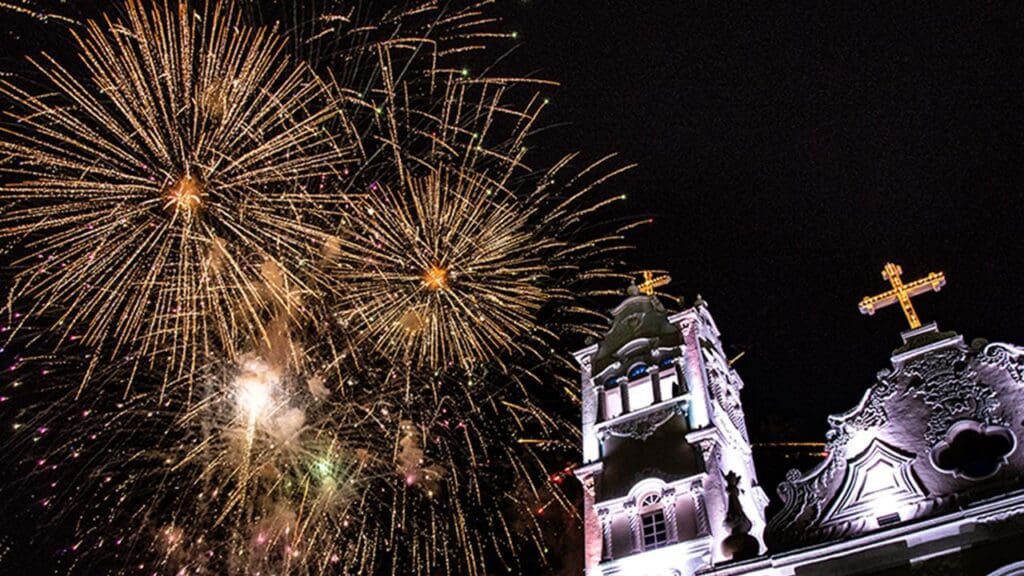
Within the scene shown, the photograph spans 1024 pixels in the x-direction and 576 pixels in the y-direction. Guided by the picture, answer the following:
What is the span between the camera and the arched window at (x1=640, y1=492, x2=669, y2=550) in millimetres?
21891

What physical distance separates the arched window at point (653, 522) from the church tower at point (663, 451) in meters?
0.03

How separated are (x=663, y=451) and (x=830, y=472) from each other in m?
4.67

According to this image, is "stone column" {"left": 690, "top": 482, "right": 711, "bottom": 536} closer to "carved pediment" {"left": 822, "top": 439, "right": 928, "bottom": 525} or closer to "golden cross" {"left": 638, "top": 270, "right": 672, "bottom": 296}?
"carved pediment" {"left": 822, "top": 439, "right": 928, "bottom": 525}

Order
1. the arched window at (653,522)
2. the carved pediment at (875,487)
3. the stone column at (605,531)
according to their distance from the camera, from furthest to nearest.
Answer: the stone column at (605,531)
the arched window at (653,522)
the carved pediment at (875,487)

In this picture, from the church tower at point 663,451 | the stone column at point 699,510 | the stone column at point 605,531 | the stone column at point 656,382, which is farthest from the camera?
the stone column at point 656,382

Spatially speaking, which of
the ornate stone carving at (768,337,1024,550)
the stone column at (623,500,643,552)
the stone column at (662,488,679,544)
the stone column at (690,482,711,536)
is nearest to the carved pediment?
Answer: the ornate stone carving at (768,337,1024,550)

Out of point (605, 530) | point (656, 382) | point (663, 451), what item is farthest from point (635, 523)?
point (656, 382)

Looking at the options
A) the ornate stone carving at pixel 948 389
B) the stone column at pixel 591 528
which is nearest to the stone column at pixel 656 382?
the stone column at pixel 591 528

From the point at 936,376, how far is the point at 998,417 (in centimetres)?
183

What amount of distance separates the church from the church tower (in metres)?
0.04

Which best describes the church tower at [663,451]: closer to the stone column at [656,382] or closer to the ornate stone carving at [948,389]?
the stone column at [656,382]

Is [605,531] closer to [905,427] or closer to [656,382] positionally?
[656,382]

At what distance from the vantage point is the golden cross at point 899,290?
23422 millimetres

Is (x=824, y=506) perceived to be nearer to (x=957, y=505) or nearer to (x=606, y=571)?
(x=957, y=505)
